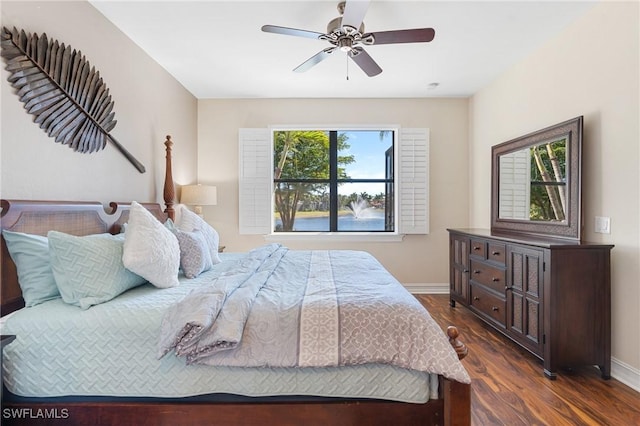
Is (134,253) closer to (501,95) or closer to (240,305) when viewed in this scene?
(240,305)

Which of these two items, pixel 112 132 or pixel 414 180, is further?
pixel 414 180

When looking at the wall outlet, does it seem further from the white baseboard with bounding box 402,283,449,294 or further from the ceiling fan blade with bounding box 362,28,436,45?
the white baseboard with bounding box 402,283,449,294


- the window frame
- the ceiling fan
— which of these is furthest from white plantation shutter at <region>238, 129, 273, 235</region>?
the ceiling fan

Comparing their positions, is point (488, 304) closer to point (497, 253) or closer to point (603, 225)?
point (497, 253)

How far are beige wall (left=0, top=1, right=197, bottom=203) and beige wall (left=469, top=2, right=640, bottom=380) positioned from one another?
11.9 ft

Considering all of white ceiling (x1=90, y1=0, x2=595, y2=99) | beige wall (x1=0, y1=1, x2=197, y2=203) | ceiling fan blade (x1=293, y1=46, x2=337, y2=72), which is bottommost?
beige wall (x1=0, y1=1, x2=197, y2=203)

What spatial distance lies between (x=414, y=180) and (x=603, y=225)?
2.16m

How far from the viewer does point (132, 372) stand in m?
1.37

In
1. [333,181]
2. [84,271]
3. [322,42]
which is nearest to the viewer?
[84,271]

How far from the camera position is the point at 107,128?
246 cm

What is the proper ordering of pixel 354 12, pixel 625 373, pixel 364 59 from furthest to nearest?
pixel 364 59 < pixel 625 373 < pixel 354 12

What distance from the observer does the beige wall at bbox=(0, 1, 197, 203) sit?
1.76 metres

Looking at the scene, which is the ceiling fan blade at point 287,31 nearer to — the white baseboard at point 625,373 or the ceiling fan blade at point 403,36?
the ceiling fan blade at point 403,36

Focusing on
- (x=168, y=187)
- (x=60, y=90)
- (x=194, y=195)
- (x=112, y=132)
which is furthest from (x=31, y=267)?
(x=194, y=195)
